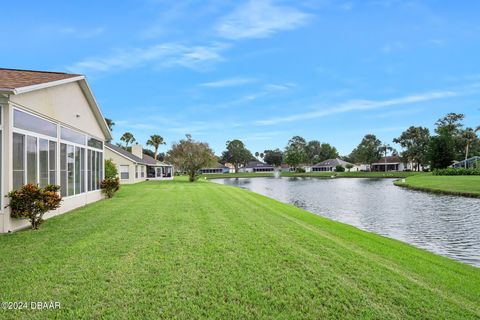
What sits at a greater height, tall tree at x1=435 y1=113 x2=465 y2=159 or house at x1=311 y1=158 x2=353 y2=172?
tall tree at x1=435 y1=113 x2=465 y2=159

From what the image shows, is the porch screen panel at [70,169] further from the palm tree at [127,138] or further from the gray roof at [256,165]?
the gray roof at [256,165]

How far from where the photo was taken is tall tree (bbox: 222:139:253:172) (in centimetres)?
11394

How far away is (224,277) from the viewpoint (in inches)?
183

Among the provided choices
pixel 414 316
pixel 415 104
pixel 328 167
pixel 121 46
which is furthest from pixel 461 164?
pixel 414 316

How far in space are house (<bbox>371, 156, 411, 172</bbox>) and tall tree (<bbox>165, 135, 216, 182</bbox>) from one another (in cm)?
7261

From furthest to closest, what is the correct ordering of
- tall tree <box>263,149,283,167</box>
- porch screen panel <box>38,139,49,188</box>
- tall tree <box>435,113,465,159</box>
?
tall tree <box>263,149,283,167</box> → tall tree <box>435,113,465,159</box> → porch screen panel <box>38,139,49,188</box>

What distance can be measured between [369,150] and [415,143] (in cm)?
1163

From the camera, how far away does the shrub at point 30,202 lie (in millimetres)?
7828

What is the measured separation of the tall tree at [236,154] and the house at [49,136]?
97.7 m

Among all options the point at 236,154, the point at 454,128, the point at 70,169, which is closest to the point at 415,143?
the point at 454,128

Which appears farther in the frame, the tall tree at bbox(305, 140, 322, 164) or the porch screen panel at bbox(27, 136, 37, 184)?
the tall tree at bbox(305, 140, 322, 164)

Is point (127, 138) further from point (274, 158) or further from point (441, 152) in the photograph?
point (441, 152)

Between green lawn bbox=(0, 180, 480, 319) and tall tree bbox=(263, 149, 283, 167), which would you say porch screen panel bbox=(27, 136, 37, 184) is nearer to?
green lawn bbox=(0, 180, 480, 319)

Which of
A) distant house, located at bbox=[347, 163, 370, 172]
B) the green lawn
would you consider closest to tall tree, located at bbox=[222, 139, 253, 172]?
distant house, located at bbox=[347, 163, 370, 172]
